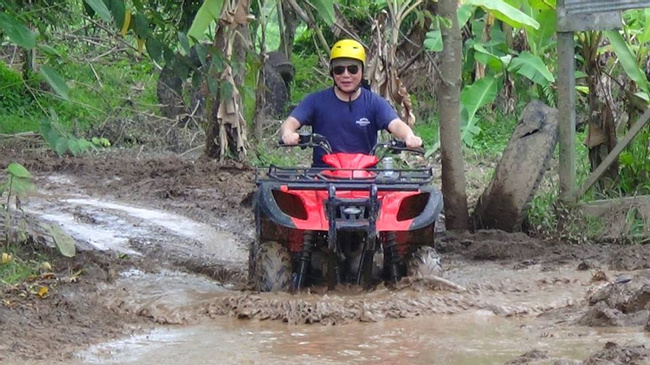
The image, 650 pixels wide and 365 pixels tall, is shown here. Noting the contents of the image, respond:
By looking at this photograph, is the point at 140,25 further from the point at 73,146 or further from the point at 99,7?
the point at 99,7

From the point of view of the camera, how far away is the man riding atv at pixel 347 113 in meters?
7.75

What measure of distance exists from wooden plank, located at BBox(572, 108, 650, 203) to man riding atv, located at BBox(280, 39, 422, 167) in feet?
7.49

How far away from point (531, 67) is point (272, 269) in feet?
14.5

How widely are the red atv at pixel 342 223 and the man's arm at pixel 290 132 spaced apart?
0.20 ft

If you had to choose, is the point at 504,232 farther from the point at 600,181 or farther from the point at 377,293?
the point at 377,293

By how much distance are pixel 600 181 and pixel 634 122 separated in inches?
25.6

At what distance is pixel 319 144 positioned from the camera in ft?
24.6

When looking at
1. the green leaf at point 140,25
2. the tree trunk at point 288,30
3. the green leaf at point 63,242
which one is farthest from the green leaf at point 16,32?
the tree trunk at point 288,30

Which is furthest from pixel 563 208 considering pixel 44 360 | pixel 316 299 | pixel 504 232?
pixel 44 360

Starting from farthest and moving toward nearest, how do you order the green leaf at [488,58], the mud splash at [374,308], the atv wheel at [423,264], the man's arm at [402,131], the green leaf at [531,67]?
the green leaf at [488,58]
the green leaf at [531,67]
the man's arm at [402,131]
the atv wheel at [423,264]
the mud splash at [374,308]

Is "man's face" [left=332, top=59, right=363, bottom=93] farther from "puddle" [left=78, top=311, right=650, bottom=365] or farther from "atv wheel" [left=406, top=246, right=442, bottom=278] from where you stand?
"puddle" [left=78, top=311, right=650, bottom=365]

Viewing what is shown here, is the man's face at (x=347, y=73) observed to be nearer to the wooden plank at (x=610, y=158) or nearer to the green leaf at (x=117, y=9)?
the green leaf at (x=117, y=9)

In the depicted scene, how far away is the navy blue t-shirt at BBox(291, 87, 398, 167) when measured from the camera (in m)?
7.80

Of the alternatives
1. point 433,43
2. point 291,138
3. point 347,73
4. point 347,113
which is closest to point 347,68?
point 347,73
